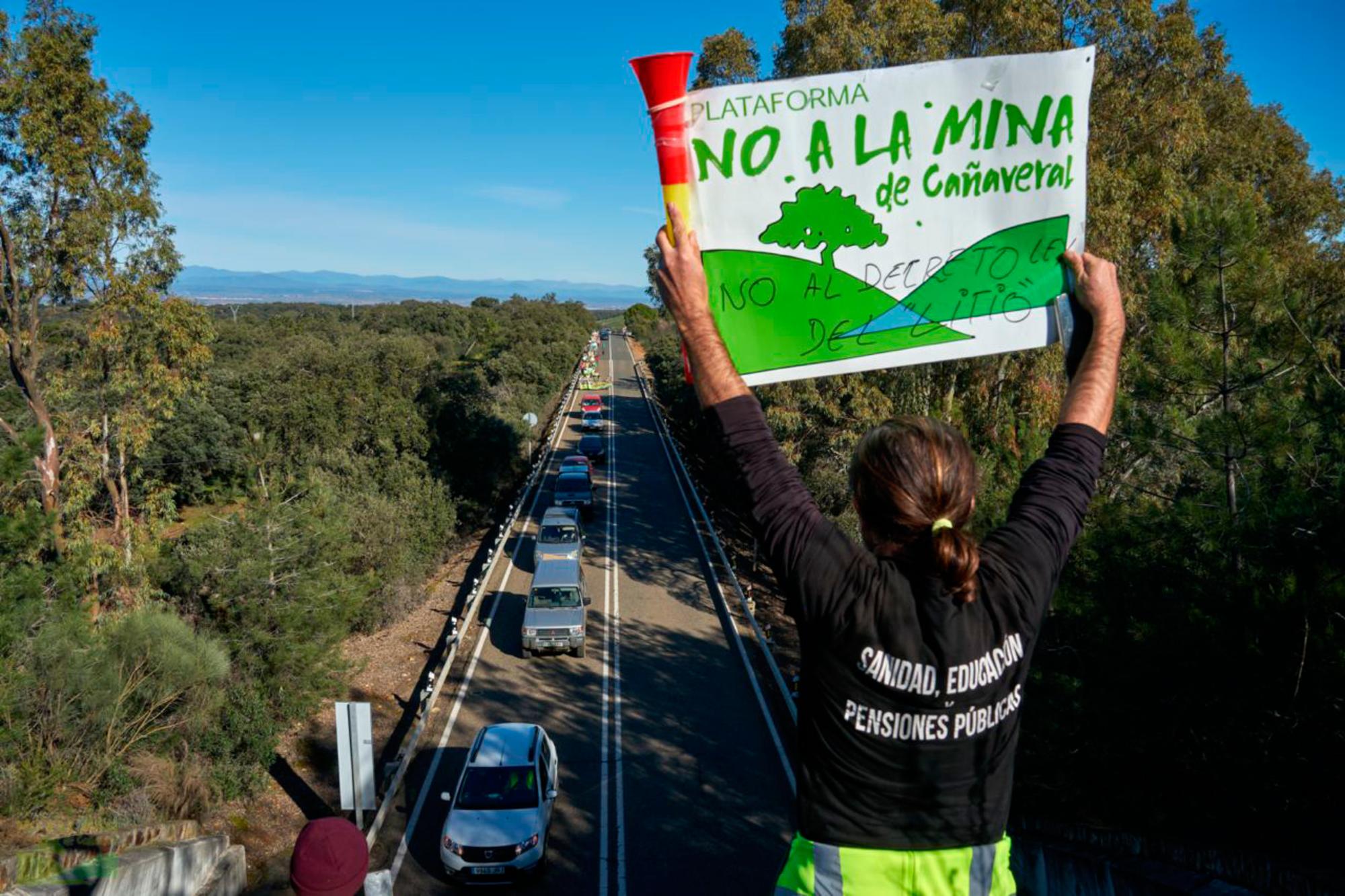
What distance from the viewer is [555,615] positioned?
17.2 metres

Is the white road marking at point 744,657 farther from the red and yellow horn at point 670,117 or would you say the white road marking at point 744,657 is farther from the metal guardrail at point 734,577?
the red and yellow horn at point 670,117

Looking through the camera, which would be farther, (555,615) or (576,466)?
(576,466)

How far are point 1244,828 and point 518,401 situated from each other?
125 feet

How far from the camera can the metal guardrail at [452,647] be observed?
463 inches

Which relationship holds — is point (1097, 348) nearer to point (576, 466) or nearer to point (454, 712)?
point (454, 712)

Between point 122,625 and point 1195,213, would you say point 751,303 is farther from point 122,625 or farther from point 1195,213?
point 122,625

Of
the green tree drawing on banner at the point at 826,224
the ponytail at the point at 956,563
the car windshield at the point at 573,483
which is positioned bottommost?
the car windshield at the point at 573,483

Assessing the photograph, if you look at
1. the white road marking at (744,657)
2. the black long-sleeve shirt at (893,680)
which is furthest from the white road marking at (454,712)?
the black long-sleeve shirt at (893,680)

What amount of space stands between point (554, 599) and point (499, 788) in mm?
6740

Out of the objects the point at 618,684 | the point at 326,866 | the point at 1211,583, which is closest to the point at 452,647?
the point at 618,684

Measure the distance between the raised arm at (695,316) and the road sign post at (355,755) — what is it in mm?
8911

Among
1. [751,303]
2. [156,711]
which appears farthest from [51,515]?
[751,303]

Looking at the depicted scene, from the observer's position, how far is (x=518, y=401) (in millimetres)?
42875

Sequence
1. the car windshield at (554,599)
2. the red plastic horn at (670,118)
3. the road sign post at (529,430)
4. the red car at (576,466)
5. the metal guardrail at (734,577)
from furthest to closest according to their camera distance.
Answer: the road sign post at (529,430)
the red car at (576,466)
the car windshield at (554,599)
the metal guardrail at (734,577)
the red plastic horn at (670,118)
